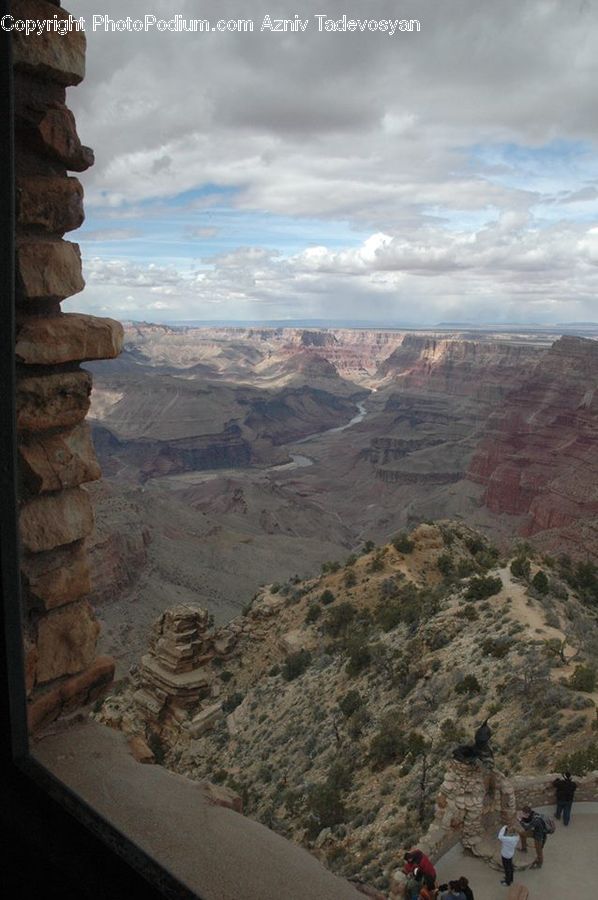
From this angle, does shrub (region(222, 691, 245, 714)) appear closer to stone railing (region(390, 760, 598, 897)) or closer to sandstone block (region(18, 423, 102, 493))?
stone railing (region(390, 760, 598, 897))

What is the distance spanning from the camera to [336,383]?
187m

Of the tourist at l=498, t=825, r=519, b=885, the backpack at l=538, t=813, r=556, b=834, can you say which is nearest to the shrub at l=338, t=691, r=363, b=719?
the backpack at l=538, t=813, r=556, b=834

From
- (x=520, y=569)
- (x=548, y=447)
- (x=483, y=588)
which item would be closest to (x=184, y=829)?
(x=483, y=588)

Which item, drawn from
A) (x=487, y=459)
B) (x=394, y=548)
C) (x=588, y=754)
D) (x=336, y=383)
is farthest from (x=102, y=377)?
(x=588, y=754)

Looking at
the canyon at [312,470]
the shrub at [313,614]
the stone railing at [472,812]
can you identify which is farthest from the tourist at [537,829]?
the canyon at [312,470]

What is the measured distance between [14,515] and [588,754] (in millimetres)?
8160

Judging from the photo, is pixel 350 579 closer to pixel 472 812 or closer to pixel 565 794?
pixel 565 794

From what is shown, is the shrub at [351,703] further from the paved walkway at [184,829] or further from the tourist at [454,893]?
the paved walkway at [184,829]

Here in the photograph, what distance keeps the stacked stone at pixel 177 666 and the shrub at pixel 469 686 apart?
9.19 m

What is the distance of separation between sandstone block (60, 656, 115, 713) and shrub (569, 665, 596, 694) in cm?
862

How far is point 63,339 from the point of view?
2.92 meters

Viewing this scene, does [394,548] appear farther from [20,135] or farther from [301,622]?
[20,135]

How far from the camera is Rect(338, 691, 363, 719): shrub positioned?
12.7 metres

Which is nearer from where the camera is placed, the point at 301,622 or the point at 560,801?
the point at 560,801
